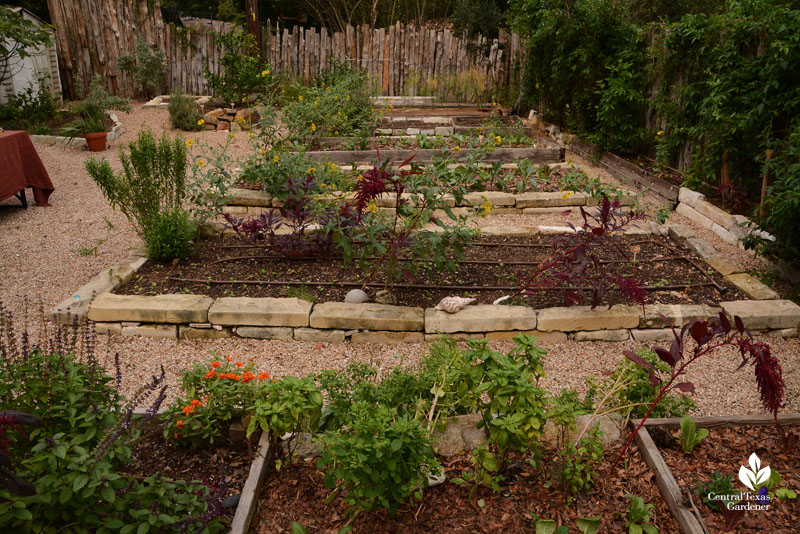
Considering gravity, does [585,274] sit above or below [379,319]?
above

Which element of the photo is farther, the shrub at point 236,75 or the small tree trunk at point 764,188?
the shrub at point 236,75

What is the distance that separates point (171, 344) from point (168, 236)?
3.72ft

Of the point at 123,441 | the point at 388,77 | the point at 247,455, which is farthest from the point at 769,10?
the point at 388,77

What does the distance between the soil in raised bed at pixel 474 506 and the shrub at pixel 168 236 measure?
9.43 feet

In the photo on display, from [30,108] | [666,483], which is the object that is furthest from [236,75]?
[666,483]

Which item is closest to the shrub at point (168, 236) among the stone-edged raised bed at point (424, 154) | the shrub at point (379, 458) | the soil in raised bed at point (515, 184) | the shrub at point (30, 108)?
the soil in raised bed at point (515, 184)

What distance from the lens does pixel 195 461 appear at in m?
2.73

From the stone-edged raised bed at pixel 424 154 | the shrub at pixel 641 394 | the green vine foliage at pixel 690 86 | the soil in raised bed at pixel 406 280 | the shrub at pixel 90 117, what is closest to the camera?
the shrub at pixel 641 394

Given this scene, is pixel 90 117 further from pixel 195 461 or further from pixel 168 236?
pixel 195 461

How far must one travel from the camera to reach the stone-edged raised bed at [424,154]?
7812mm

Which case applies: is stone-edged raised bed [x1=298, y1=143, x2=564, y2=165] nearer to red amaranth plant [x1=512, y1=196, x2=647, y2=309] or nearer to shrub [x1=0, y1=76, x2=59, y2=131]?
red amaranth plant [x1=512, y1=196, x2=647, y2=309]

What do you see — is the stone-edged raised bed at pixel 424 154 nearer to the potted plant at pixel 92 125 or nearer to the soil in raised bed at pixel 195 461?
the potted plant at pixel 92 125

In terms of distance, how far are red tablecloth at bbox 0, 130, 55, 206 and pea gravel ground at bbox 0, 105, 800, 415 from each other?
23 centimetres

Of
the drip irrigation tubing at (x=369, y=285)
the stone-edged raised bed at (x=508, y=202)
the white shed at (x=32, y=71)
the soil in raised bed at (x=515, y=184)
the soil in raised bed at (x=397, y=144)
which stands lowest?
the drip irrigation tubing at (x=369, y=285)
